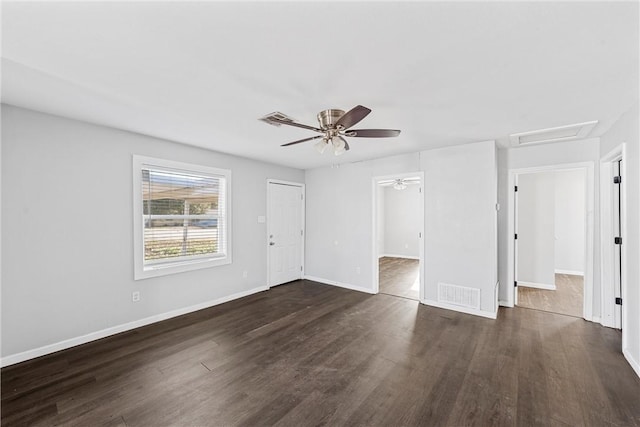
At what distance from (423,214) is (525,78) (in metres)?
2.54

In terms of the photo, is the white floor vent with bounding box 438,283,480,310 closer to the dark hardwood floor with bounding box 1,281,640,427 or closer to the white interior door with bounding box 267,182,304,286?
the dark hardwood floor with bounding box 1,281,640,427

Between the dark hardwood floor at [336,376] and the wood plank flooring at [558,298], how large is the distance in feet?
1.42

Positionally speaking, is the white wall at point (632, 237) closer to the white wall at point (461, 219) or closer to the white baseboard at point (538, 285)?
the white wall at point (461, 219)

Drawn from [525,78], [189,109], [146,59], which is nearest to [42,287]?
[189,109]

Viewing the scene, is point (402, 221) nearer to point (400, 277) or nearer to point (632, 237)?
point (400, 277)

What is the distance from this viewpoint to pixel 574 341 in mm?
2965

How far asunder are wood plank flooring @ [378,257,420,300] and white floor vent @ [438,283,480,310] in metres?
0.54

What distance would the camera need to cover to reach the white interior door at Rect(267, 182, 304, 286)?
5.23m

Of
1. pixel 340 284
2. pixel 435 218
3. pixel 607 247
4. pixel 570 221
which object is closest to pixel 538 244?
pixel 607 247

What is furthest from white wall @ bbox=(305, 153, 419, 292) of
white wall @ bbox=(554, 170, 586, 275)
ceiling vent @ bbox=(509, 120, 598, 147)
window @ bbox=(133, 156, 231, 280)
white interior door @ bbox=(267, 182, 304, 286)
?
white wall @ bbox=(554, 170, 586, 275)

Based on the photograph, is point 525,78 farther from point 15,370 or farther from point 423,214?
point 15,370

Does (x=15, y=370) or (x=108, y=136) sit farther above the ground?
(x=108, y=136)

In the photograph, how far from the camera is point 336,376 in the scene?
2350 mm

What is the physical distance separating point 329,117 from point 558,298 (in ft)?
16.3
